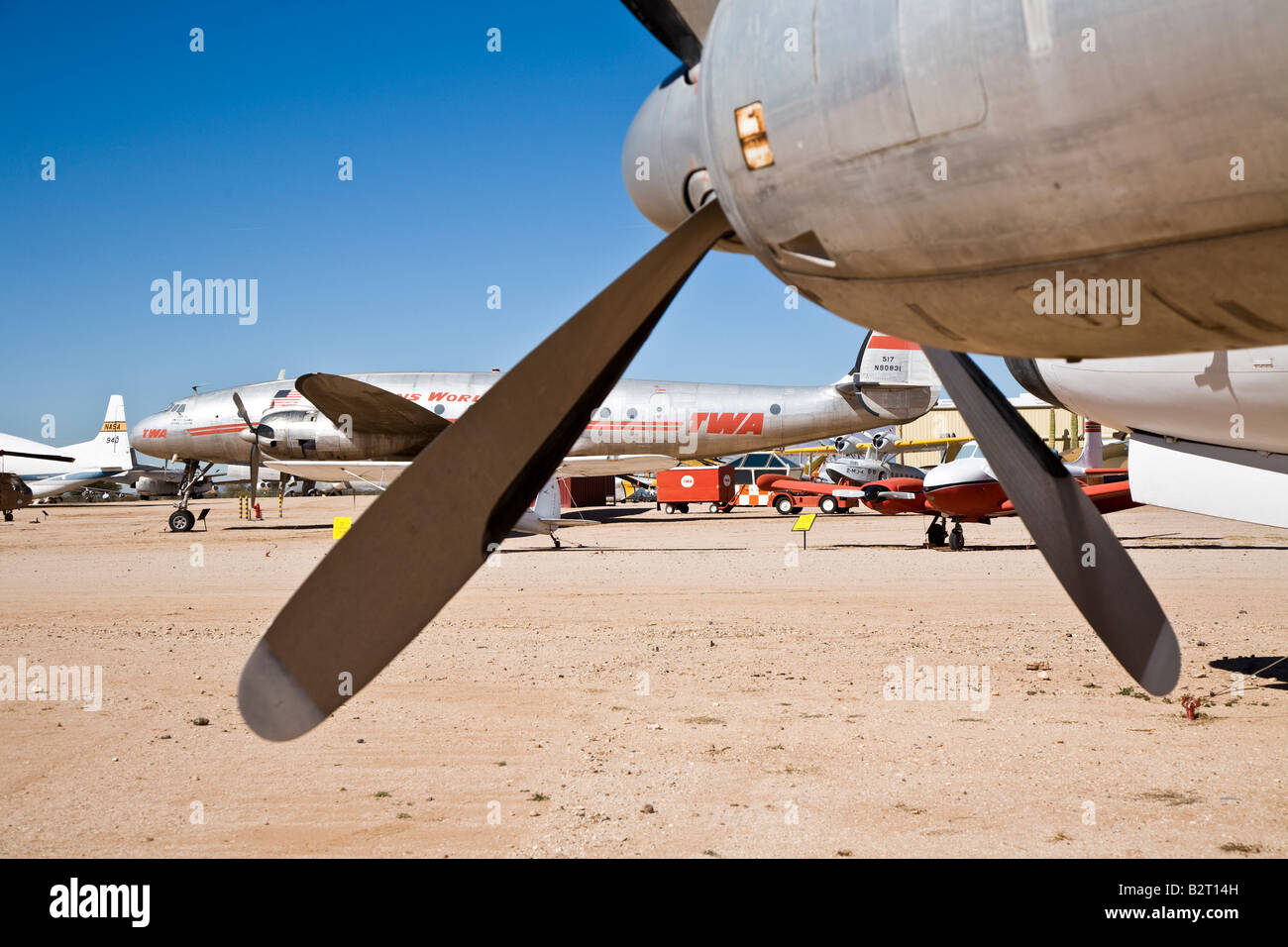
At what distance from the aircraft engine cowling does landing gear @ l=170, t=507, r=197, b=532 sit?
2928 cm

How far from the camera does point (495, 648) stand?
9117 millimetres

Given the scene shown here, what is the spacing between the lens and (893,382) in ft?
87.8

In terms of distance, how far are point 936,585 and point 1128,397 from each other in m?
6.90

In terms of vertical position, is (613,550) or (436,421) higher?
(436,421)

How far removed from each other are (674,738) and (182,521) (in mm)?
26131

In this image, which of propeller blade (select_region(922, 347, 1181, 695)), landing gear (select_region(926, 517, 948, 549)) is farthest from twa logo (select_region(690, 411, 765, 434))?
propeller blade (select_region(922, 347, 1181, 695))

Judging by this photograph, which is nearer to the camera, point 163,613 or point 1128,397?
point 1128,397

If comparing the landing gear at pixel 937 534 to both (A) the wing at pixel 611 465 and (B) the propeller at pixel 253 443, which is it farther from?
(B) the propeller at pixel 253 443

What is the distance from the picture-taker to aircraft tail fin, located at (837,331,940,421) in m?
26.8
